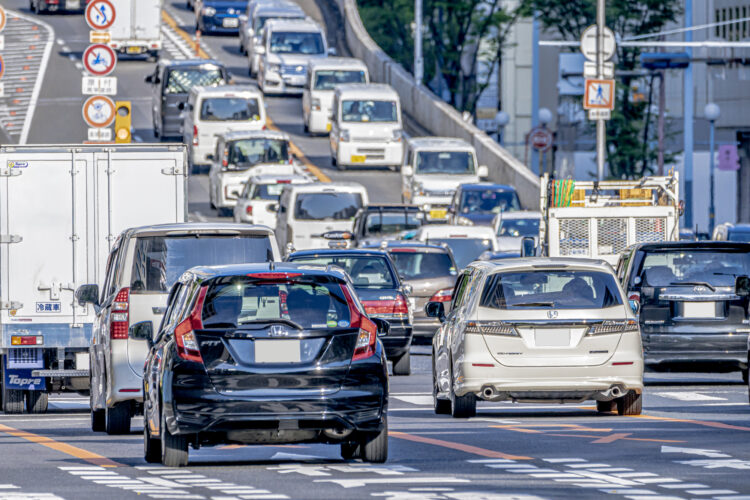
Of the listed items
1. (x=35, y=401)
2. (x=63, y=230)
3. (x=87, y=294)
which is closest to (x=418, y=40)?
(x=35, y=401)

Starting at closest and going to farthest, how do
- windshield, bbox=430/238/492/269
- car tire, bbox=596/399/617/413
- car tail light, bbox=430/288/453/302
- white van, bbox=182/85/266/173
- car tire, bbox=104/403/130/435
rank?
1. car tire, bbox=104/403/130/435
2. car tire, bbox=596/399/617/413
3. car tail light, bbox=430/288/453/302
4. windshield, bbox=430/238/492/269
5. white van, bbox=182/85/266/173

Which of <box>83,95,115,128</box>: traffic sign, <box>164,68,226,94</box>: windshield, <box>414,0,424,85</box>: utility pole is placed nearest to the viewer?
<box>83,95,115,128</box>: traffic sign

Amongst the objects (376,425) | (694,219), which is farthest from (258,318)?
(694,219)

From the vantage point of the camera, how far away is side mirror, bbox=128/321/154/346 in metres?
16.7

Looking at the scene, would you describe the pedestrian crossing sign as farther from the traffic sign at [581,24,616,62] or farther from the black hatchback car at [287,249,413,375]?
the black hatchback car at [287,249,413,375]

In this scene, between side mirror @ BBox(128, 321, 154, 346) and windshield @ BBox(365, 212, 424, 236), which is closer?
side mirror @ BBox(128, 321, 154, 346)

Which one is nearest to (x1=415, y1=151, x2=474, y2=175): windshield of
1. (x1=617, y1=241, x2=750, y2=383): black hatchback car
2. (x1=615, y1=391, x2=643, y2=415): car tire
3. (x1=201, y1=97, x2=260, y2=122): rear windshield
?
(x1=201, y1=97, x2=260, y2=122): rear windshield

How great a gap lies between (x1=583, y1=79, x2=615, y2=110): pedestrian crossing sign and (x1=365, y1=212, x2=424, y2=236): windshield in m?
4.20

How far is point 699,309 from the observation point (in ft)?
74.1

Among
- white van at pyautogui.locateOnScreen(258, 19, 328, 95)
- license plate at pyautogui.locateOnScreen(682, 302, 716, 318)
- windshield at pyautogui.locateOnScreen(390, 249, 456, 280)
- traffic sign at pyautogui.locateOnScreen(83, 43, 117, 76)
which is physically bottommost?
license plate at pyautogui.locateOnScreen(682, 302, 716, 318)

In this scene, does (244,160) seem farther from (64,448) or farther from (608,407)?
(64,448)

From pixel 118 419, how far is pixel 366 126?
37.0 meters

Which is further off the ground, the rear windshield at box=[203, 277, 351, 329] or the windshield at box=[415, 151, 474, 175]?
the windshield at box=[415, 151, 474, 175]

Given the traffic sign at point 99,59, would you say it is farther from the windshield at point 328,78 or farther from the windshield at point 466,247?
the windshield at point 328,78
